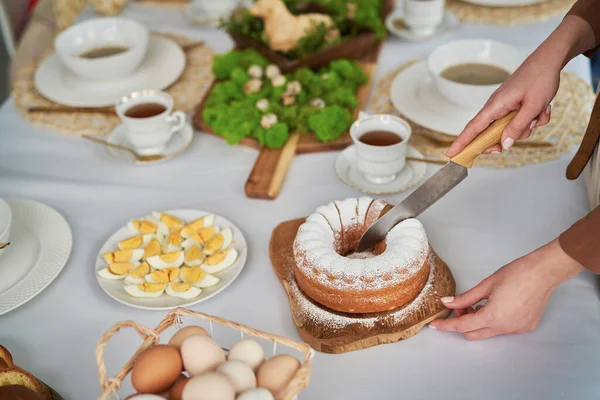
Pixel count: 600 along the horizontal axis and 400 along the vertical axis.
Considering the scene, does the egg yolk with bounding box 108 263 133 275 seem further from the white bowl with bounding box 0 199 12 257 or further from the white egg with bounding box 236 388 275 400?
the white egg with bounding box 236 388 275 400

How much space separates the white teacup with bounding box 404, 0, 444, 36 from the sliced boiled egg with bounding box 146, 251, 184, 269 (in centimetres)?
110

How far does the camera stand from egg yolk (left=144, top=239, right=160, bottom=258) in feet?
3.83

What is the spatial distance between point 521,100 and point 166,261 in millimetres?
730

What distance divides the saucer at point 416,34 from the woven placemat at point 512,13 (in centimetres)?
5

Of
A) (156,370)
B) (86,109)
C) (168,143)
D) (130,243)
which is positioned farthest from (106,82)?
(156,370)

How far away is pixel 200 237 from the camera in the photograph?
3.92ft

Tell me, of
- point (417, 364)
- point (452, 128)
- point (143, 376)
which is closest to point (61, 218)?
point (143, 376)

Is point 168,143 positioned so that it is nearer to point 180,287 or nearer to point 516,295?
point 180,287

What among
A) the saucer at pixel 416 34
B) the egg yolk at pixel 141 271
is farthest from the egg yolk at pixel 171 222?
the saucer at pixel 416 34

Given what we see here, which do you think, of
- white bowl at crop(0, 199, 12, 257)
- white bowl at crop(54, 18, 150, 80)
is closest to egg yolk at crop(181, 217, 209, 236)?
white bowl at crop(0, 199, 12, 257)

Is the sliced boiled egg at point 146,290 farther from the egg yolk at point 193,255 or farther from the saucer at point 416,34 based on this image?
the saucer at point 416,34

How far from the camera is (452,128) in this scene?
1.46m

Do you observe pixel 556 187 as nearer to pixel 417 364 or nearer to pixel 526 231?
pixel 526 231

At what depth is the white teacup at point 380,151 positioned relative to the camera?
4.24 ft
